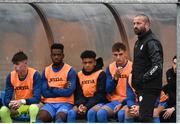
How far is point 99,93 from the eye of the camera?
23.3ft

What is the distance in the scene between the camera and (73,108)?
7.09m

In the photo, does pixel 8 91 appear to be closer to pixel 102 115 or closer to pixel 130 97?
pixel 102 115

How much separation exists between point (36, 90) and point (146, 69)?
2.00 metres

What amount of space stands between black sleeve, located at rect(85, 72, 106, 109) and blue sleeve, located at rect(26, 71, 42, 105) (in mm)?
661

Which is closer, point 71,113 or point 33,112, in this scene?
point 71,113

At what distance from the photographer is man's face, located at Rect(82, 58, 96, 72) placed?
7.21 m

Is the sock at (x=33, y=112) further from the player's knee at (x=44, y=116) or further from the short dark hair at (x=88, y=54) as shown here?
the short dark hair at (x=88, y=54)

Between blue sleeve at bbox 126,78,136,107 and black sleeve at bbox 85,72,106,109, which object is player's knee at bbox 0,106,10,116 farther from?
blue sleeve at bbox 126,78,136,107

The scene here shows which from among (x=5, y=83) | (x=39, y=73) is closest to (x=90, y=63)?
(x=39, y=73)

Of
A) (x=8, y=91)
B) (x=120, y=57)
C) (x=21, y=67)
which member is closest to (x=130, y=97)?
(x=120, y=57)

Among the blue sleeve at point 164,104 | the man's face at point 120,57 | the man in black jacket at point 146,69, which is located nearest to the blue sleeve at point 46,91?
the man's face at point 120,57

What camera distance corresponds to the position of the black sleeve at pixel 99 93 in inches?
277

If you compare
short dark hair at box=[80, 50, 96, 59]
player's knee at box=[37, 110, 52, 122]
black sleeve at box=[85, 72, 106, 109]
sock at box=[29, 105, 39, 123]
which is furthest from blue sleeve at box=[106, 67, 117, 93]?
sock at box=[29, 105, 39, 123]

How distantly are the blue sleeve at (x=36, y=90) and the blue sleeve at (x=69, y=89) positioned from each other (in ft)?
0.70
